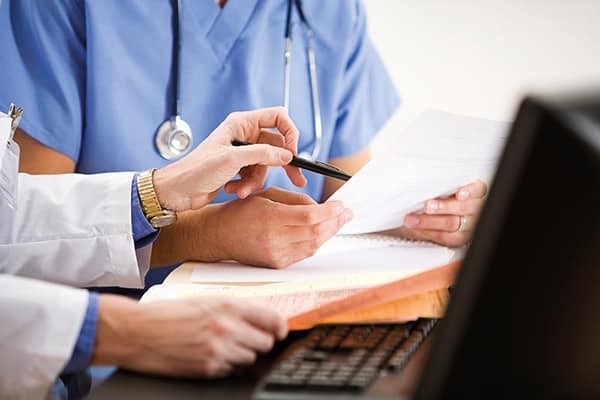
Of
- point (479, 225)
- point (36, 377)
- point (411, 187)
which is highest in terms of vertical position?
point (479, 225)

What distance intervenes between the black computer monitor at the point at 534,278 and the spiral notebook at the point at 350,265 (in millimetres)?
408

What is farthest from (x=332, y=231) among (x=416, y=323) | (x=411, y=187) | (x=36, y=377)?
(x=36, y=377)

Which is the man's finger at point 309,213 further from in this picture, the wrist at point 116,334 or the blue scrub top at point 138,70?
the wrist at point 116,334

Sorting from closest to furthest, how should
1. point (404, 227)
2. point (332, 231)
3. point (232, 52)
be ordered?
point (332, 231)
point (404, 227)
point (232, 52)

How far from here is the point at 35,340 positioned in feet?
1.85

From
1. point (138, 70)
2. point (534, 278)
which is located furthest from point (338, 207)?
point (534, 278)

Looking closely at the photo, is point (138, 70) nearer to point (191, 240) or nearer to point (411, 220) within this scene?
point (191, 240)

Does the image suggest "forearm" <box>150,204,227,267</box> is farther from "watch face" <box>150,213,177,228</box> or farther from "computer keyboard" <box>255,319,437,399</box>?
"computer keyboard" <box>255,319,437,399</box>

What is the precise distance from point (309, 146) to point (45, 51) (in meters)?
0.43

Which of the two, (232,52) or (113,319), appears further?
(232,52)

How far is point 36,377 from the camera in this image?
0.56 m

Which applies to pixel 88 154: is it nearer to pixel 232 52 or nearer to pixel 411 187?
pixel 232 52

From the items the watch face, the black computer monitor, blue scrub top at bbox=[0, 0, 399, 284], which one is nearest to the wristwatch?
the watch face

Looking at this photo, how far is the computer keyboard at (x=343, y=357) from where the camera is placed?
19.0 inches
